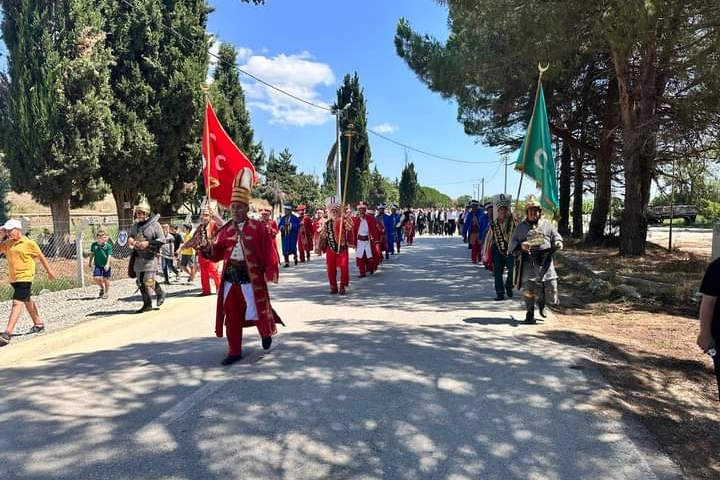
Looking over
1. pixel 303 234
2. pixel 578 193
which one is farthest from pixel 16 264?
pixel 578 193

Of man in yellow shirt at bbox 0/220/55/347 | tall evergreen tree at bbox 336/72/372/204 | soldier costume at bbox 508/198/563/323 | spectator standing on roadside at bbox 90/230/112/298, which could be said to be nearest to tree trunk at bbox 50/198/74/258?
spectator standing on roadside at bbox 90/230/112/298

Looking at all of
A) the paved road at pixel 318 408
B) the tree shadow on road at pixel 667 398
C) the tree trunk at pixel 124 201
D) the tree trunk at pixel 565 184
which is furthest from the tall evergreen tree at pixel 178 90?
the tree shadow on road at pixel 667 398

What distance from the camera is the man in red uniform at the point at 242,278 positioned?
5.75 m

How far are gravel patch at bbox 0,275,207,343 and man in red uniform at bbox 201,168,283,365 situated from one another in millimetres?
3532

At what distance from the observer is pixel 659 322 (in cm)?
793

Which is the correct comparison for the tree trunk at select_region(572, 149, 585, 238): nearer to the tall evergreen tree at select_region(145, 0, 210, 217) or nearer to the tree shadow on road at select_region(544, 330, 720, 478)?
the tall evergreen tree at select_region(145, 0, 210, 217)

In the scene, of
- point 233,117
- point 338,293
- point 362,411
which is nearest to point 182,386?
point 362,411

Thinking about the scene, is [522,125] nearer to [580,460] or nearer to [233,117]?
[233,117]

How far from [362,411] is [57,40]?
16717mm

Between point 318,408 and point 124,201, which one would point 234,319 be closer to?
point 318,408

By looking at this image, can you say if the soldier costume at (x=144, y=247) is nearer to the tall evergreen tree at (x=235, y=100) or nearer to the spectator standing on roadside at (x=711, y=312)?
the spectator standing on roadside at (x=711, y=312)

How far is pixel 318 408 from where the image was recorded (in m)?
4.38

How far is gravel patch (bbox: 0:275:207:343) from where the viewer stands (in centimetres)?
830

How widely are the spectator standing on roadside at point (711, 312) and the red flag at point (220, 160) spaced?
18.1ft
